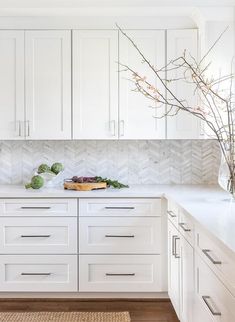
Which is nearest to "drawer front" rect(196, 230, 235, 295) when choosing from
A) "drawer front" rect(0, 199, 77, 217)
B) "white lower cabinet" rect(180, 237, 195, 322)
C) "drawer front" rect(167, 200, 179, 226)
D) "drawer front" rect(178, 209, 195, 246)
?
"drawer front" rect(178, 209, 195, 246)

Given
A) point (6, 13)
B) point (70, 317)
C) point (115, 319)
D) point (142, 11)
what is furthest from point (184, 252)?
point (6, 13)

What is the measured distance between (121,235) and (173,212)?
0.53 metres

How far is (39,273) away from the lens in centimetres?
336

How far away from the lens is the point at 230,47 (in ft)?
Answer: 11.3

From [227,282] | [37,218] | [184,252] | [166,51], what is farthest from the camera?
[166,51]

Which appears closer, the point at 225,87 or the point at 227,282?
the point at 227,282

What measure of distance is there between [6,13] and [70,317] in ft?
7.81

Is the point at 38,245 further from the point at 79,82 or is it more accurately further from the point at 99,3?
the point at 99,3

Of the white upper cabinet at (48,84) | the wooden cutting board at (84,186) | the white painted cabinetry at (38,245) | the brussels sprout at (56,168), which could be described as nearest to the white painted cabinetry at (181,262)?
the wooden cutting board at (84,186)

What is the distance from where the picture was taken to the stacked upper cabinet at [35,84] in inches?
141

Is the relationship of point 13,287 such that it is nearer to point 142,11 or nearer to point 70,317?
point 70,317

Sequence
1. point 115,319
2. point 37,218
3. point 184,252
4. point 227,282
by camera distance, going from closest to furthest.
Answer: point 227,282
point 184,252
point 115,319
point 37,218

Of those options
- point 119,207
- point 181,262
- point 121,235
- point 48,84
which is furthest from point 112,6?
point 181,262

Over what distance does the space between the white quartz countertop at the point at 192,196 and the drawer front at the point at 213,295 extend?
204 mm
